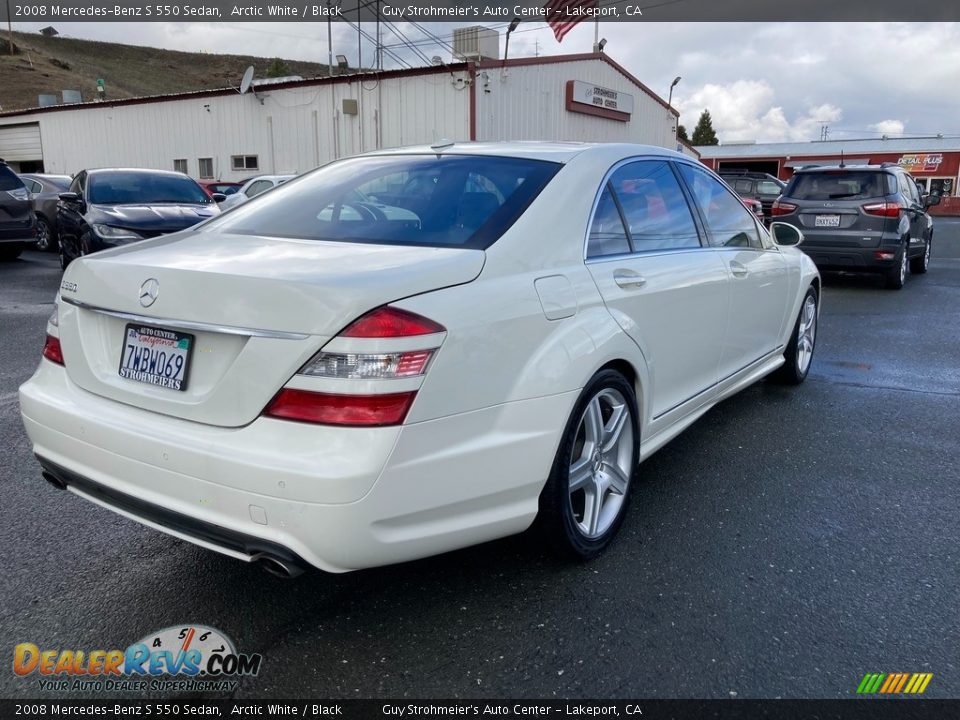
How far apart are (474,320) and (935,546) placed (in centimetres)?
219

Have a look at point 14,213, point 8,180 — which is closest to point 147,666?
point 14,213

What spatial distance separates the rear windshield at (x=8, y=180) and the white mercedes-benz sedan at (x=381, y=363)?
10.5m

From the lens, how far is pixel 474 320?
7.59 feet

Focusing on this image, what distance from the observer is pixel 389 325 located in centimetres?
214

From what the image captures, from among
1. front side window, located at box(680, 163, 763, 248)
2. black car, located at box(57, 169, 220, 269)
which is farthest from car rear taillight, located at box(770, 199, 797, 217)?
black car, located at box(57, 169, 220, 269)

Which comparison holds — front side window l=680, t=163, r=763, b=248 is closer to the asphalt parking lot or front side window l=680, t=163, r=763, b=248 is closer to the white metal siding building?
the asphalt parking lot

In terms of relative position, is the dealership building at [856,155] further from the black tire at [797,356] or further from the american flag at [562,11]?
the black tire at [797,356]

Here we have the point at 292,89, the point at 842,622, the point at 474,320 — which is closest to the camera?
the point at 474,320

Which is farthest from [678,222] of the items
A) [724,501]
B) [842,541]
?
[842,541]

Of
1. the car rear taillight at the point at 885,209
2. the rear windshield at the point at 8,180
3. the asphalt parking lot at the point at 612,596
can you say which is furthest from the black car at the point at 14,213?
the car rear taillight at the point at 885,209

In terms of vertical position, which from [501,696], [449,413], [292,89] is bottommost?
[501,696]

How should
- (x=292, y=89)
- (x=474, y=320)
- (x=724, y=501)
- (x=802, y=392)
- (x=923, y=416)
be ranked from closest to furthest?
(x=474, y=320) < (x=724, y=501) < (x=923, y=416) < (x=802, y=392) < (x=292, y=89)

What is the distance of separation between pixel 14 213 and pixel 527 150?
1118 cm

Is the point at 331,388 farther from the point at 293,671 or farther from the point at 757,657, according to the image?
the point at 757,657
